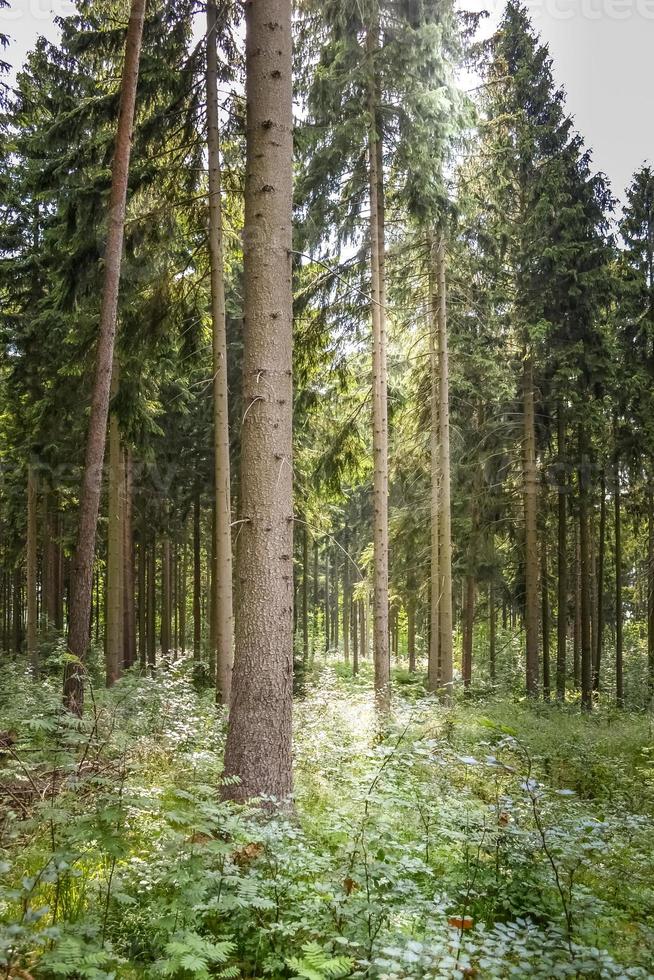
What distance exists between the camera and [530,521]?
55.5 ft

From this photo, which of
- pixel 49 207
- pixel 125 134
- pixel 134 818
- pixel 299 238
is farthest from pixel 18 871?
pixel 49 207

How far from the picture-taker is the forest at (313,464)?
3756mm

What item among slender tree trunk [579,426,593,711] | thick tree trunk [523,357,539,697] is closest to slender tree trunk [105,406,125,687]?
thick tree trunk [523,357,539,697]

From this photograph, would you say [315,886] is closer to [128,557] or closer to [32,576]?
[128,557]

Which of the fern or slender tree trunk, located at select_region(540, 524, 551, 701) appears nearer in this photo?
the fern

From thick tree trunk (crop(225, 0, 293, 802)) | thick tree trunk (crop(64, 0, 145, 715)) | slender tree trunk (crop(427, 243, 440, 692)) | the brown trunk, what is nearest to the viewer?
thick tree trunk (crop(225, 0, 293, 802))

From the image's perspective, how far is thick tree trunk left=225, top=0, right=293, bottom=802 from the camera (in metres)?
4.98

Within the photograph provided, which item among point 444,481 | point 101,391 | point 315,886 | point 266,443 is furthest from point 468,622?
point 315,886

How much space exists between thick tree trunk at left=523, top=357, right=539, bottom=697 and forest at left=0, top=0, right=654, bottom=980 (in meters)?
0.13

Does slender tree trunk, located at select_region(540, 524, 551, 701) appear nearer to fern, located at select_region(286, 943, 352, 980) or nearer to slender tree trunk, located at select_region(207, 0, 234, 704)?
slender tree trunk, located at select_region(207, 0, 234, 704)

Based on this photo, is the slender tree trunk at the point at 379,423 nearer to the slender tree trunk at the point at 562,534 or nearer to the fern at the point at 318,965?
the slender tree trunk at the point at 562,534

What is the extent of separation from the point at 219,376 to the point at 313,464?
4.93 m

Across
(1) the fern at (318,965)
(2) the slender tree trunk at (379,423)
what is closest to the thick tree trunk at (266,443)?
(1) the fern at (318,965)

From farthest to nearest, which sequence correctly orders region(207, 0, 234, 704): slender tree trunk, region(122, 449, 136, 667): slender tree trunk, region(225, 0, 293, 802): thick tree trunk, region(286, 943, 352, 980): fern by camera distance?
region(122, 449, 136, 667): slender tree trunk
region(207, 0, 234, 704): slender tree trunk
region(225, 0, 293, 802): thick tree trunk
region(286, 943, 352, 980): fern
